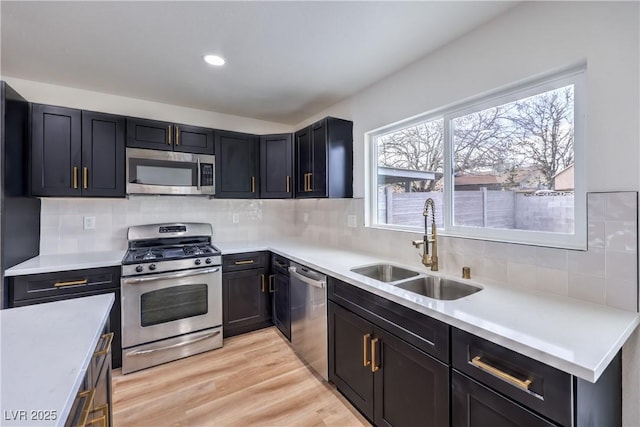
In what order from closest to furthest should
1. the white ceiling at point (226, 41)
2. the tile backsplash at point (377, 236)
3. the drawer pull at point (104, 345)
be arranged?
the drawer pull at point (104, 345) → the tile backsplash at point (377, 236) → the white ceiling at point (226, 41)

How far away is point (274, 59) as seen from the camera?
6.74ft

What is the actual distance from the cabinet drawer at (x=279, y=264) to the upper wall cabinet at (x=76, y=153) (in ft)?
5.02

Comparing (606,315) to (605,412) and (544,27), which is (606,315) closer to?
(605,412)

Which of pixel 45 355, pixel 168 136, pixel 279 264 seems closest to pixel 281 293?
pixel 279 264

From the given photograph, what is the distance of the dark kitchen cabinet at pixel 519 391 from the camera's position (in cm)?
87

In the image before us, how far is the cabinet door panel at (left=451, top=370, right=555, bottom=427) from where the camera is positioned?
951 mm

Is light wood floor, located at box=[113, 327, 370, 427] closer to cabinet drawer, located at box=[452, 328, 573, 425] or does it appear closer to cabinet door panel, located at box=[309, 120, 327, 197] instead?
cabinet drawer, located at box=[452, 328, 573, 425]

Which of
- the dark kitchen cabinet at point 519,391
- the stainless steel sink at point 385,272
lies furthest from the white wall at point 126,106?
the dark kitchen cabinet at point 519,391

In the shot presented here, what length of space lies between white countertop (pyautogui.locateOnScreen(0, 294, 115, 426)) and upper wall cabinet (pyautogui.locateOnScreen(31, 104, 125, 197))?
162 cm

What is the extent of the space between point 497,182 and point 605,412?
3.87 feet

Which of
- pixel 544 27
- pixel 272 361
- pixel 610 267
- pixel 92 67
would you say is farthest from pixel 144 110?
pixel 610 267

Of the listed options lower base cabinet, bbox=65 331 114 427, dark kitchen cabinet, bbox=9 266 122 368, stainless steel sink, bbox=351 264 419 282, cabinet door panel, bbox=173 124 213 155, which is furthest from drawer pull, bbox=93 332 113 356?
cabinet door panel, bbox=173 124 213 155

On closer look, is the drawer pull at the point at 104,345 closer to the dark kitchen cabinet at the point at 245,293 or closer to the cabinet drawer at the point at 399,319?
the cabinet drawer at the point at 399,319

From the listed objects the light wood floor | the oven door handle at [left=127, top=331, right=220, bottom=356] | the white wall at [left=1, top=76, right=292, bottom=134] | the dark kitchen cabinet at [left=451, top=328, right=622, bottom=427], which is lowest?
the light wood floor
